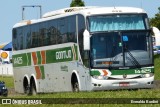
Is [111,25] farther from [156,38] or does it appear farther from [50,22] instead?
[50,22]

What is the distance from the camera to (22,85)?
37.8 metres

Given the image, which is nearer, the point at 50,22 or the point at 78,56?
the point at 78,56

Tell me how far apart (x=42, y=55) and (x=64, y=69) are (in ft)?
9.84

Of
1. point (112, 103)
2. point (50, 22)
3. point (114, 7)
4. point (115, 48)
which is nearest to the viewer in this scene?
point (112, 103)

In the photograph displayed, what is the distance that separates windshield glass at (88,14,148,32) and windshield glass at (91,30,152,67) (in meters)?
0.36

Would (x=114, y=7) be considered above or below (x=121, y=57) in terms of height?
above

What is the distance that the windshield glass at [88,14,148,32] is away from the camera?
28.6 meters

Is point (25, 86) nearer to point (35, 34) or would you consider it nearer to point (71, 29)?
point (35, 34)

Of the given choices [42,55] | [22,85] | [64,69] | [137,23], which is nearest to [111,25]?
[137,23]

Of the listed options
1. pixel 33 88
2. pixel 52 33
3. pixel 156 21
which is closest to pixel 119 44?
pixel 52 33

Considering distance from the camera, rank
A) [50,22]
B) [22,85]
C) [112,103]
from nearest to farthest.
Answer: [112,103] < [50,22] < [22,85]

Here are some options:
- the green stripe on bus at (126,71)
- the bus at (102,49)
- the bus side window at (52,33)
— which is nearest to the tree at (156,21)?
the bus side window at (52,33)

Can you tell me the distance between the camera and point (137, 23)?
29.0 metres

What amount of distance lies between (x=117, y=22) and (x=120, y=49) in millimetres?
1370
